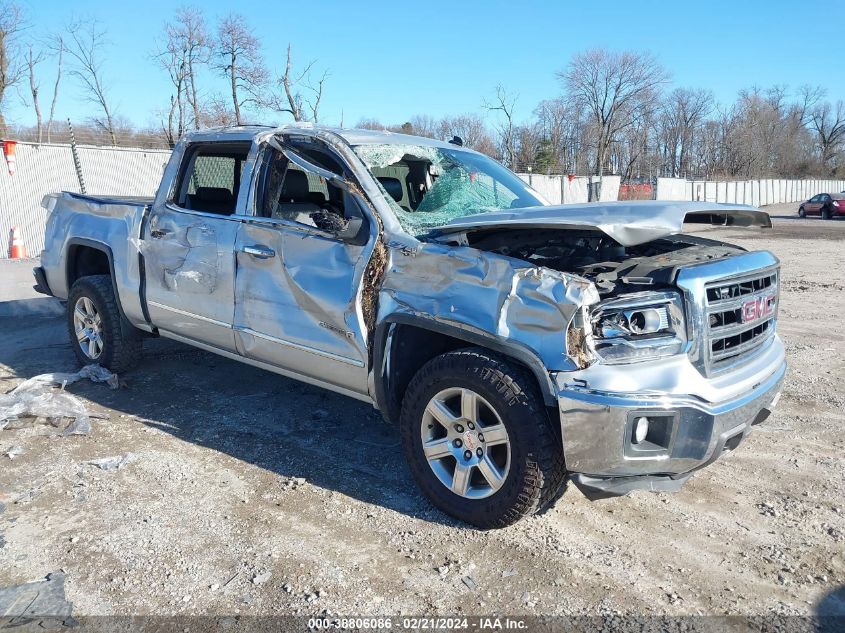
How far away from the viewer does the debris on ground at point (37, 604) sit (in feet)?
8.51

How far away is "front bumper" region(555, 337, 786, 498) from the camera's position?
2787 millimetres

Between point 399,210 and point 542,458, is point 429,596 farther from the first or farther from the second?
point 399,210

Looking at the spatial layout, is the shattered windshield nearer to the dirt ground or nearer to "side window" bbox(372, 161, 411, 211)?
"side window" bbox(372, 161, 411, 211)

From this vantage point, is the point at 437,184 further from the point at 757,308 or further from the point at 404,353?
the point at 757,308

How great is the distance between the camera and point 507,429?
9.96 ft

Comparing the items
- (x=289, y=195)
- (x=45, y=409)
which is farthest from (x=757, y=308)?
(x=45, y=409)

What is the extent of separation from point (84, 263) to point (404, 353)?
3.77 metres

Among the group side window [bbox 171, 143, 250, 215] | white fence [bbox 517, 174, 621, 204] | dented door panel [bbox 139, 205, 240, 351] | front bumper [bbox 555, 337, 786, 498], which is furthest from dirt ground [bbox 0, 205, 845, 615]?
white fence [bbox 517, 174, 621, 204]

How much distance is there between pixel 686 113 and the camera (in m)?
78.8

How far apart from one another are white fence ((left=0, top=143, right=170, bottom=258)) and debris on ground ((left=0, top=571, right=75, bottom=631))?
12271mm

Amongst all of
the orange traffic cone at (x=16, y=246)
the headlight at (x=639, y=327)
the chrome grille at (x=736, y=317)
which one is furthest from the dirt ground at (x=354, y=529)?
the orange traffic cone at (x=16, y=246)

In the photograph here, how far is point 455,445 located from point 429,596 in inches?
29.3

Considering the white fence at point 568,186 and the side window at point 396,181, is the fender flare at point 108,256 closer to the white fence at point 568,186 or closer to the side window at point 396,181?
the side window at point 396,181

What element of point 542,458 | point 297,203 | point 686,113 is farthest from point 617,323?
point 686,113
